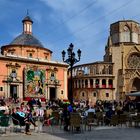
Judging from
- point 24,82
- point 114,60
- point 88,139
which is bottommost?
point 88,139

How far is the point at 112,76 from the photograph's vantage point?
7112 cm

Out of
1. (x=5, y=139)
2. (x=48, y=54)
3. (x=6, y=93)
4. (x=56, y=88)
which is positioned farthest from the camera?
(x=48, y=54)

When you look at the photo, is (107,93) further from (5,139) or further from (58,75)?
(5,139)

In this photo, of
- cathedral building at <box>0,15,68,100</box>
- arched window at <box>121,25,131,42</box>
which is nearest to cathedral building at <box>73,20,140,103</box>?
arched window at <box>121,25,131,42</box>

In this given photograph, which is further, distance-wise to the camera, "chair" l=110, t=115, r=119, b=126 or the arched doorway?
the arched doorway

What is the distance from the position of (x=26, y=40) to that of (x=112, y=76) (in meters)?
19.3

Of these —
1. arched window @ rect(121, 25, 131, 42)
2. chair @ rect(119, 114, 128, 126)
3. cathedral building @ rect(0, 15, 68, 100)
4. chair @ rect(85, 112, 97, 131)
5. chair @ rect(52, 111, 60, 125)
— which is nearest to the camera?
chair @ rect(85, 112, 97, 131)

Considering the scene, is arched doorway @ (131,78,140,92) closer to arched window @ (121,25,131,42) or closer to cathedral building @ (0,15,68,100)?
arched window @ (121,25,131,42)

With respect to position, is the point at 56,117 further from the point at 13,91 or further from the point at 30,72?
the point at 30,72

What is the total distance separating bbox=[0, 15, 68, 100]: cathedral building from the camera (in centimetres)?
5391

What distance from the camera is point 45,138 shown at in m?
14.6

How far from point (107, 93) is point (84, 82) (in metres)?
5.38

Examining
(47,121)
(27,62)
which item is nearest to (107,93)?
(27,62)

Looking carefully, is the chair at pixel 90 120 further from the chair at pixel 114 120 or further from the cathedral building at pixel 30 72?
the cathedral building at pixel 30 72
